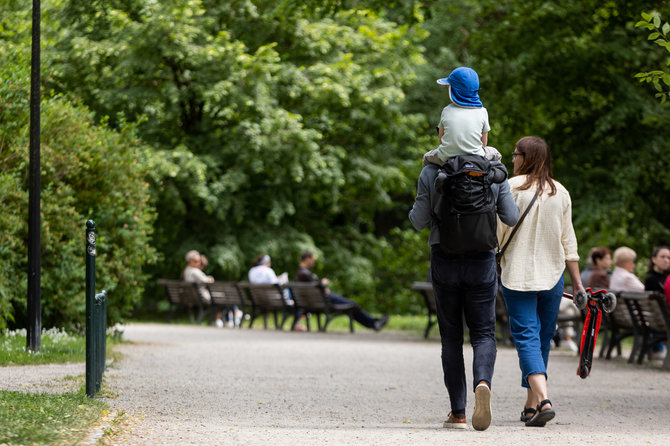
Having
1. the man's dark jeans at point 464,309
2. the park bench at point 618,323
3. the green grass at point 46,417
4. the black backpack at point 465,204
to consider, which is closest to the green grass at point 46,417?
the green grass at point 46,417

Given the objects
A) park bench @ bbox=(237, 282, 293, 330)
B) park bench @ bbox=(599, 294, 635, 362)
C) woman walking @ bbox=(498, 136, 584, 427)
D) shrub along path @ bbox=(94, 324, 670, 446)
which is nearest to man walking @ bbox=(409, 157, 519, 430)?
shrub along path @ bbox=(94, 324, 670, 446)

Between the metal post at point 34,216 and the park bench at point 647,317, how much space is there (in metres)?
6.33

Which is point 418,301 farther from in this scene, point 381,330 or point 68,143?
point 68,143

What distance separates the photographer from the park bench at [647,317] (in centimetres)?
1248

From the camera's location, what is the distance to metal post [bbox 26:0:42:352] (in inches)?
446

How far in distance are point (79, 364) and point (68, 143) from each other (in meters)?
3.07

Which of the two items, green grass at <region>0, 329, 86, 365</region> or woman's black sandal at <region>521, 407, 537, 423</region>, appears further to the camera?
green grass at <region>0, 329, 86, 365</region>

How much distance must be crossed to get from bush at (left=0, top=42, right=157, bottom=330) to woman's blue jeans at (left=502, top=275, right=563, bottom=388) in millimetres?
6042

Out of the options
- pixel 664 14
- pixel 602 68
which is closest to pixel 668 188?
pixel 602 68

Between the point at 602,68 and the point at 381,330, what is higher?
the point at 602,68

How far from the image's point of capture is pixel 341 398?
360 inches

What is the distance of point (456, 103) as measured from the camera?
7.00 metres

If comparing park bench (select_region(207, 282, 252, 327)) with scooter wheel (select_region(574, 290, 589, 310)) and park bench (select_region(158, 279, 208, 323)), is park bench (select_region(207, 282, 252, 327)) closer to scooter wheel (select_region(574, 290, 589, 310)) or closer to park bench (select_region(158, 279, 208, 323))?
park bench (select_region(158, 279, 208, 323))

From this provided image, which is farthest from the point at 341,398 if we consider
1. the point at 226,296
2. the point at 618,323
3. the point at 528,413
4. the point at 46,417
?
the point at 226,296
